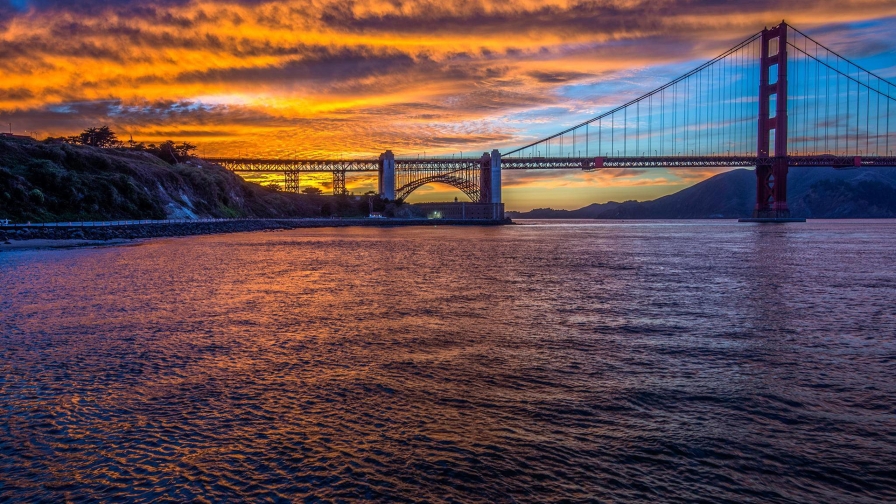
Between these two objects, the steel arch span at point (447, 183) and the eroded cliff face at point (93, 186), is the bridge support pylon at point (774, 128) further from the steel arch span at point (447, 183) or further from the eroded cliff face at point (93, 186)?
the eroded cliff face at point (93, 186)

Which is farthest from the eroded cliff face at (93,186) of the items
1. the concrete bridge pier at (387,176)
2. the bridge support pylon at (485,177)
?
the bridge support pylon at (485,177)

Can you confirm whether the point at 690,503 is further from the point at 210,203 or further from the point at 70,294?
the point at 210,203

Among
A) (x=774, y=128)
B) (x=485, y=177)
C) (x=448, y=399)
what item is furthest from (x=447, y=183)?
(x=448, y=399)

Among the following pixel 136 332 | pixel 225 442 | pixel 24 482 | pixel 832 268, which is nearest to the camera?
pixel 24 482

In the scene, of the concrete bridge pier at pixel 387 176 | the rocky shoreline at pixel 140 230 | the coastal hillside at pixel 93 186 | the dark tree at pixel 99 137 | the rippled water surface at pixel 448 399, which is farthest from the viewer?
the concrete bridge pier at pixel 387 176

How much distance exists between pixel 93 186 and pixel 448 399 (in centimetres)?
7920

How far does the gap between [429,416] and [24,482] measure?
486 centimetres

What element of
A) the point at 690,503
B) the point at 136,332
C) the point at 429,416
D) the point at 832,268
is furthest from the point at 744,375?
the point at 832,268

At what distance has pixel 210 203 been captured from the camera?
10675 cm

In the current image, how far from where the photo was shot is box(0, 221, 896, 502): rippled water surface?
20.7ft

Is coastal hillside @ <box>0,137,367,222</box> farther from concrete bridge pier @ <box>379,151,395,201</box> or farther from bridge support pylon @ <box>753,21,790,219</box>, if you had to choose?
bridge support pylon @ <box>753,21,790,219</box>

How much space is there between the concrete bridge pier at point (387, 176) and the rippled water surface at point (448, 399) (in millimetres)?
138573

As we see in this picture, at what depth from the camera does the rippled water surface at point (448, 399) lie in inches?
249

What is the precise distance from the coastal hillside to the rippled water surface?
53.4 meters
